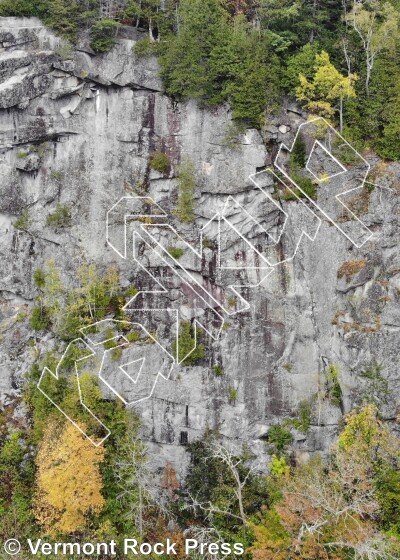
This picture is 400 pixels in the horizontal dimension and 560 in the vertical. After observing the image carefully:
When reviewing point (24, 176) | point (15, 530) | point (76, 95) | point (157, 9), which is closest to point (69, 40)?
point (76, 95)

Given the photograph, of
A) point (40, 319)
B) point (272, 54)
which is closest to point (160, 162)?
point (272, 54)

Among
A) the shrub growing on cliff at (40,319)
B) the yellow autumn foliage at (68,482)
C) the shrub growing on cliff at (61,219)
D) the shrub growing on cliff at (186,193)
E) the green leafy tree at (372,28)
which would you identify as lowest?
the yellow autumn foliage at (68,482)

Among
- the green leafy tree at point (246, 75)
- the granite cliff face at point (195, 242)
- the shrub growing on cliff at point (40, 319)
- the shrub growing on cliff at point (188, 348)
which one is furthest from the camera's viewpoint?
the shrub growing on cliff at point (40, 319)

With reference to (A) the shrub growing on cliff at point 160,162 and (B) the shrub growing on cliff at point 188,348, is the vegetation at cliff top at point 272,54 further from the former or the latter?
(B) the shrub growing on cliff at point 188,348

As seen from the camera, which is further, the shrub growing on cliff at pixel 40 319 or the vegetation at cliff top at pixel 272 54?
the shrub growing on cliff at pixel 40 319

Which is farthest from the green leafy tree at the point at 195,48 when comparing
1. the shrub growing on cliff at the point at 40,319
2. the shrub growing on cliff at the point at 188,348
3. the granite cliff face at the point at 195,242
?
the shrub growing on cliff at the point at 40,319

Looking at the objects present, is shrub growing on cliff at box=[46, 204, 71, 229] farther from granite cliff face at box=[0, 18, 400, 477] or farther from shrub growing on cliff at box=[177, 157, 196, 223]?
shrub growing on cliff at box=[177, 157, 196, 223]
